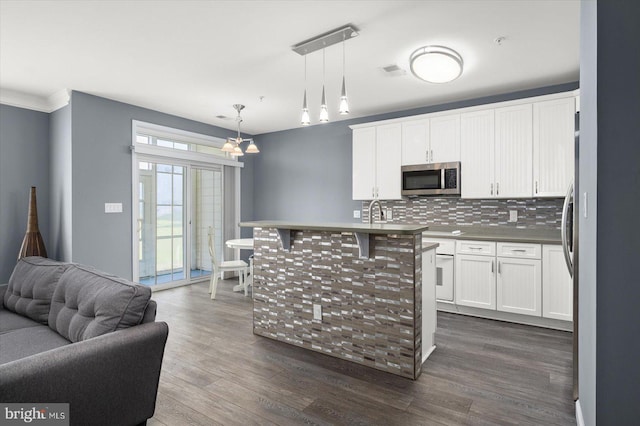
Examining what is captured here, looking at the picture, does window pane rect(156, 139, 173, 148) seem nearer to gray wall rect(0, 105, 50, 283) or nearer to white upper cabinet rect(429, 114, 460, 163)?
gray wall rect(0, 105, 50, 283)

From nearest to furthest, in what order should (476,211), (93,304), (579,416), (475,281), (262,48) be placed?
(579,416), (93,304), (262,48), (475,281), (476,211)

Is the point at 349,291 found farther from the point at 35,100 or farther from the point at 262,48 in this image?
the point at 35,100

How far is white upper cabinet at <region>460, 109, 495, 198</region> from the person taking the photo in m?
4.05

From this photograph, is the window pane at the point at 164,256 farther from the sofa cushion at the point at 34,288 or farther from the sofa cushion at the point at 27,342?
the sofa cushion at the point at 27,342

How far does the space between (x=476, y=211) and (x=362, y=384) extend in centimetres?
290

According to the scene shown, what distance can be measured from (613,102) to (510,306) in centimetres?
290

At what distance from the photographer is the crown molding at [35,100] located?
4152mm

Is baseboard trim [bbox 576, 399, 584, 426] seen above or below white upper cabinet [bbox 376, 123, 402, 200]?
below

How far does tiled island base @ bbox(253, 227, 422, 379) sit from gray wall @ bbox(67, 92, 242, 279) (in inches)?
95.5

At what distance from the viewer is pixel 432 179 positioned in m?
4.38

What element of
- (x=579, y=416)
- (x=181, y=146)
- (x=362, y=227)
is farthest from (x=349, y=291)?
(x=181, y=146)

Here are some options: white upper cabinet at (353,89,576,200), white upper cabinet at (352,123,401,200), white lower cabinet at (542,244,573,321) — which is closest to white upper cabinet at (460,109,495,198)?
white upper cabinet at (353,89,576,200)

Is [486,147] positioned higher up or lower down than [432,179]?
higher up

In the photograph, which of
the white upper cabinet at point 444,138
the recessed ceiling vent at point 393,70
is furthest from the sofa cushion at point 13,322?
the white upper cabinet at point 444,138
